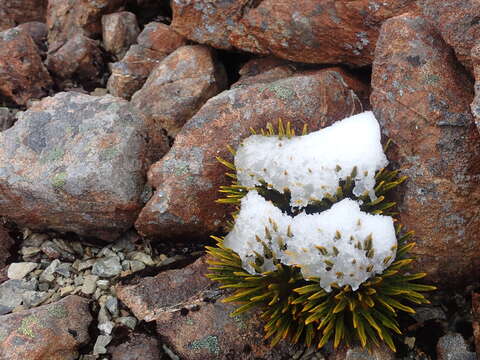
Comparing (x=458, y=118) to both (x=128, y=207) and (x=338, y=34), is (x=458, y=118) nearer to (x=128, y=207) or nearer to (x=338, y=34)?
(x=338, y=34)

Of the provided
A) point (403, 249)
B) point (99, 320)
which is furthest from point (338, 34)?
point (99, 320)

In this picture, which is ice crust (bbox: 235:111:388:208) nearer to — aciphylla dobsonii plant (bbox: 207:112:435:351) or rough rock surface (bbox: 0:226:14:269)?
aciphylla dobsonii plant (bbox: 207:112:435:351)

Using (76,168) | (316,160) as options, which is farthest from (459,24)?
(76,168)

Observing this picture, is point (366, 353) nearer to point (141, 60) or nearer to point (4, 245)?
point (4, 245)

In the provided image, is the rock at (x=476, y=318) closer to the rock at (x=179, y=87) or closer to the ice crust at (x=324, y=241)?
the ice crust at (x=324, y=241)

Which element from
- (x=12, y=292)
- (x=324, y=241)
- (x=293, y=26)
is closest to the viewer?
(x=324, y=241)

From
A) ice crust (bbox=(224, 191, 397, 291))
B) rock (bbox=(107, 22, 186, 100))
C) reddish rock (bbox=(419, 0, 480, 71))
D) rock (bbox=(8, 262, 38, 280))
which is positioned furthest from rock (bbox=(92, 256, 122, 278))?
reddish rock (bbox=(419, 0, 480, 71))
